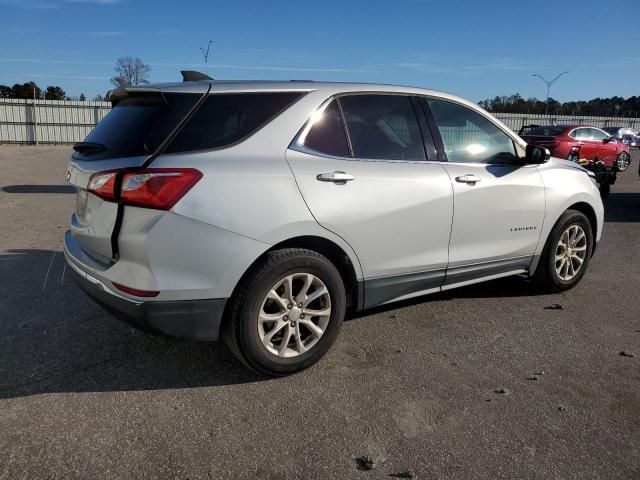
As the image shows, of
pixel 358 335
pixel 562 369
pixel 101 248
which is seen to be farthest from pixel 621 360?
pixel 101 248

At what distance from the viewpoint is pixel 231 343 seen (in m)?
3.21

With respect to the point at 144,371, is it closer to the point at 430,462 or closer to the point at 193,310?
the point at 193,310

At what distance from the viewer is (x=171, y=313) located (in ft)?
9.80

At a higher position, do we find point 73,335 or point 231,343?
point 231,343

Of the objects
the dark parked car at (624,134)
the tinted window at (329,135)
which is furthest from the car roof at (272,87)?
the dark parked car at (624,134)

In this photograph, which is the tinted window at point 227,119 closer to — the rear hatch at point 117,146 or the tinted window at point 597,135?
the rear hatch at point 117,146

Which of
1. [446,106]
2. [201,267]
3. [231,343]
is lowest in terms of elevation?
[231,343]

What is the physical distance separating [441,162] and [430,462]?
7.24 ft

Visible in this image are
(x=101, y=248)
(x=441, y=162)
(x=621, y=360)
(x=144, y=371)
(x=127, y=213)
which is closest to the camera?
(x=127, y=213)

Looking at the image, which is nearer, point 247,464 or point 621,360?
point 247,464

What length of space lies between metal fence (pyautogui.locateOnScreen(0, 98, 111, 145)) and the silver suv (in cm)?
2607

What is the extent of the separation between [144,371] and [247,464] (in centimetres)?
120

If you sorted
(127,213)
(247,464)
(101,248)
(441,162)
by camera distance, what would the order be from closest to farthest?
1. (247,464)
2. (127,213)
3. (101,248)
4. (441,162)

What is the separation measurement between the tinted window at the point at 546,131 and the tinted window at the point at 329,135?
15798 millimetres
